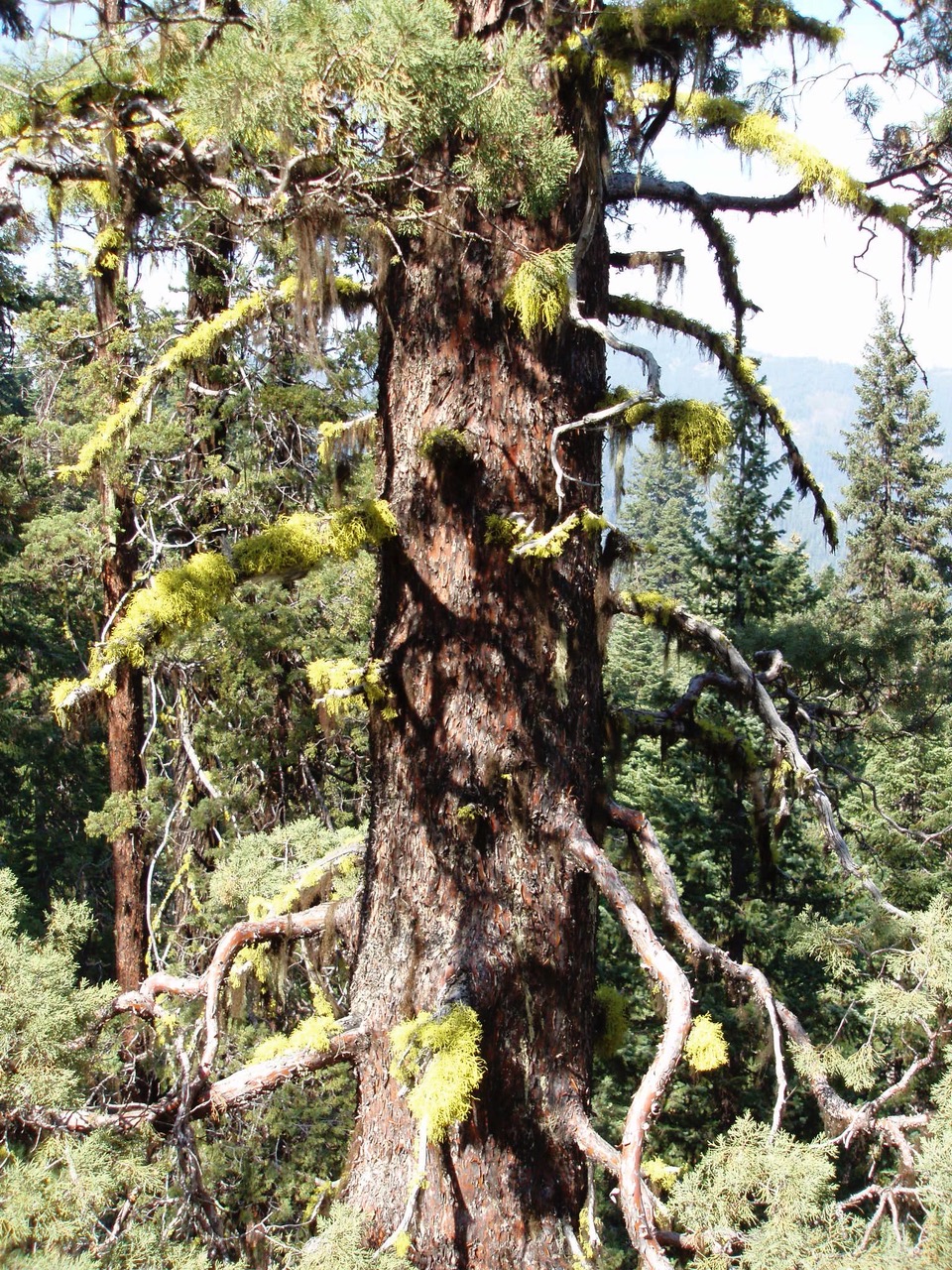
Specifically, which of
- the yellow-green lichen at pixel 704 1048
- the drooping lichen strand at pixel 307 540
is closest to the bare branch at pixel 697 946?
the yellow-green lichen at pixel 704 1048

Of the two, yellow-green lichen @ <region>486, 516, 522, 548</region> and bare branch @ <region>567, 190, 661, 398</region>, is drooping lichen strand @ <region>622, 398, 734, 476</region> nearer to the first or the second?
bare branch @ <region>567, 190, 661, 398</region>

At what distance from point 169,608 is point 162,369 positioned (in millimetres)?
4043

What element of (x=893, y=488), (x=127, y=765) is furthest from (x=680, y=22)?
(x=893, y=488)

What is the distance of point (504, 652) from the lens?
3033 millimetres

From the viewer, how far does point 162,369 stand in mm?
6188

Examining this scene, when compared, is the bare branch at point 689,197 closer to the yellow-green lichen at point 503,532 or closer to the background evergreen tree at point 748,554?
the yellow-green lichen at point 503,532

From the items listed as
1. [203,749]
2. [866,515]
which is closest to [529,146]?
[203,749]

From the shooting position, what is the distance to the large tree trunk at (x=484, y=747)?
2.94m

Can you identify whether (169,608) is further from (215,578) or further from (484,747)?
(484,747)

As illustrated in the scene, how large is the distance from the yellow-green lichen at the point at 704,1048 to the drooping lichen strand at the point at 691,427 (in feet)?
5.97

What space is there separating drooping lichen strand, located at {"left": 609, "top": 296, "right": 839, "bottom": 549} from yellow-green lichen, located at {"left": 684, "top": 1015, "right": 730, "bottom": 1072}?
244cm

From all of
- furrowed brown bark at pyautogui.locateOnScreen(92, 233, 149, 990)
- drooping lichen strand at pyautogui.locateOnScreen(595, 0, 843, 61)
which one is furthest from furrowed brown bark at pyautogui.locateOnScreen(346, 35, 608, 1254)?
furrowed brown bark at pyautogui.locateOnScreen(92, 233, 149, 990)

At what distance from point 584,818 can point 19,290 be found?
10.2 meters

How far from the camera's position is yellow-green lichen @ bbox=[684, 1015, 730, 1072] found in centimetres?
270
